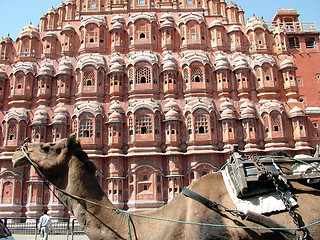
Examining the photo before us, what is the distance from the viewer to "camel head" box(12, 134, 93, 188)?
13.6 feet

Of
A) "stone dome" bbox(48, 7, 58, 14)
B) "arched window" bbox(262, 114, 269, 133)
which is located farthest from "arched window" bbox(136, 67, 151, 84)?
"stone dome" bbox(48, 7, 58, 14)

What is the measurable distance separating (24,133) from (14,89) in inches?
161

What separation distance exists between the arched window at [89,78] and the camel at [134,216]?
19387mm

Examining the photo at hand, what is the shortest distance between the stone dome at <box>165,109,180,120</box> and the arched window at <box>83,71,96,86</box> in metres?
6.86

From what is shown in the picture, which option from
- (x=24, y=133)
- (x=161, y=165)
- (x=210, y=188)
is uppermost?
(x=24, y=133)

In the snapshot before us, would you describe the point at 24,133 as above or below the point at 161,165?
above

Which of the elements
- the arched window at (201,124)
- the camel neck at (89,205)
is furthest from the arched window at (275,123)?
the camel neck at (89,205)

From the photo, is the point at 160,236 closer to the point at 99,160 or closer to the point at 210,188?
the point at 210,188

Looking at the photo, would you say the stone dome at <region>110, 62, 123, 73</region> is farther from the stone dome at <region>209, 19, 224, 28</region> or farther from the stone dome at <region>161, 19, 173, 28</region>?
the stone dome at <region>209, 19, 224, 28</region>

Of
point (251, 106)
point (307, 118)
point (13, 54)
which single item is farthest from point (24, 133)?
point (307, 118)

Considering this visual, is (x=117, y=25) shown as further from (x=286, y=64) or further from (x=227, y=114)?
(x=286, y=64)

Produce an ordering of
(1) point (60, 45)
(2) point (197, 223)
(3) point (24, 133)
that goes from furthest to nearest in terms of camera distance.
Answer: (1) point (60, 45)
(3) point (24, 133)
(2) point (197, 223)

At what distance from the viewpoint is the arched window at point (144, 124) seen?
69.8 ft

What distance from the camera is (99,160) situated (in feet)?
68.6
